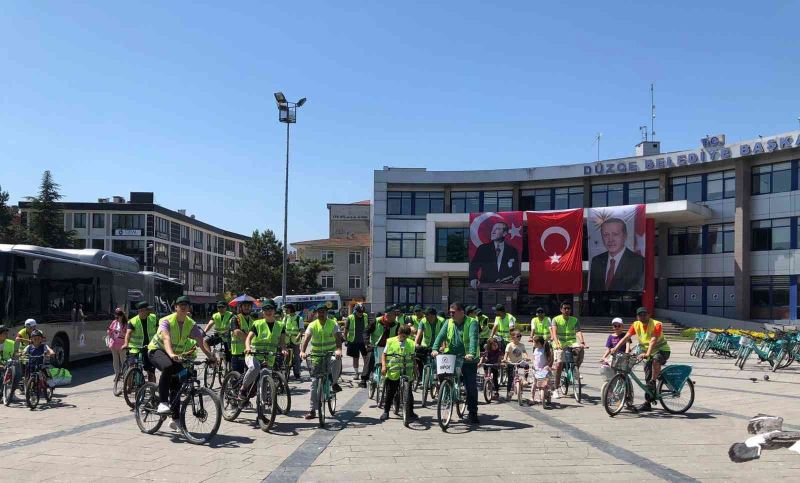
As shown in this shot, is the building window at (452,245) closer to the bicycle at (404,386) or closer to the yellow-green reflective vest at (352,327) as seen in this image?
the yellow-green reflective vest at (352,327)

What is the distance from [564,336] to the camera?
41.9ft

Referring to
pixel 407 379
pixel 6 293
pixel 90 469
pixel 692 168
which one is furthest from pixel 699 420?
pixel 692 168

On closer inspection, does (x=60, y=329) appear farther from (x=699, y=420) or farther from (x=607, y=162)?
(x=607, y=162)

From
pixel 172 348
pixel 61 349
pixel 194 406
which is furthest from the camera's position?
pixel 61 349

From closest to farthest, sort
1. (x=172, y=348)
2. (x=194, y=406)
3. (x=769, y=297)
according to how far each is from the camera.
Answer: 1. (x=194, y=406)
2. (x=172, y=348)
3. (x=769, y=297)

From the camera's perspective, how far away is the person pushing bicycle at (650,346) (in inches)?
441

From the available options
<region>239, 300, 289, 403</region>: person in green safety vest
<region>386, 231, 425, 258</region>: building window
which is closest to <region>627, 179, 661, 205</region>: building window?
<region>386, 231, 425, 258</region>: building window

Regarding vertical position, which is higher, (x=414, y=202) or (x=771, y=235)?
(x=414, y=202)

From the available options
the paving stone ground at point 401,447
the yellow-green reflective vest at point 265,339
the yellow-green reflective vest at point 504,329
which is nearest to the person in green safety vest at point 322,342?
the yellow-green reflective vest at point 265,339

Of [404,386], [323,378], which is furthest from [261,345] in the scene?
[404,386]

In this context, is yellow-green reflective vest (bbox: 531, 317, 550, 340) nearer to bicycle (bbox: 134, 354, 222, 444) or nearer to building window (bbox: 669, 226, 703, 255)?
bicycle (bbox: 134, 354, 222, 444)

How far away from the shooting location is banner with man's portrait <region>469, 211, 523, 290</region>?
46000 mm

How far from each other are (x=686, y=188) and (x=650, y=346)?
36360 millimetres

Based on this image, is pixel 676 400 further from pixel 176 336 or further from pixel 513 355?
pixel 176 336
